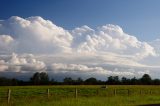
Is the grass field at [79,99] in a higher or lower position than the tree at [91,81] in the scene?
lower

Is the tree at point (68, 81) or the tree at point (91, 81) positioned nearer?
the tree at point (68, 81)

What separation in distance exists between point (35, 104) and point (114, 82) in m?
137

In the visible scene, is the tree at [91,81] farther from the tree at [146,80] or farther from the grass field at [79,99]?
the grass field at [79,99]

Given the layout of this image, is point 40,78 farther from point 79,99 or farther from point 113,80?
point 79,99

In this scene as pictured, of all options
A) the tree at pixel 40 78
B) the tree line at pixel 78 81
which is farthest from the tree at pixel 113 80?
the tree at pixel 40 78

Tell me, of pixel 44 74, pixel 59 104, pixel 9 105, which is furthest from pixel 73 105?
pixel 44 74

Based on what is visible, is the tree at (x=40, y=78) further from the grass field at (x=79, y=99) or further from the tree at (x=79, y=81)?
the grass field at (x=79, y=99)

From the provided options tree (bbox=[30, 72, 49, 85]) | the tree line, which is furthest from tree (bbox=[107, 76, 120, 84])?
tree (bbox=[30, 72, 49, 85])

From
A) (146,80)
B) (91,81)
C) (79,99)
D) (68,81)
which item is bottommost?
(79,99)

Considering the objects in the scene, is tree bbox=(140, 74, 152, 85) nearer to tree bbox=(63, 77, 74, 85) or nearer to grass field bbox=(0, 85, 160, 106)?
tree bbox=(63, 77, 74, 85)

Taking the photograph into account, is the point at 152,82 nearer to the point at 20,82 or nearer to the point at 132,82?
the point at 132,82

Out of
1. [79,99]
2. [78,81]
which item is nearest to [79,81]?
[78,81]

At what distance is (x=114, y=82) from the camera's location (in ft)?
541

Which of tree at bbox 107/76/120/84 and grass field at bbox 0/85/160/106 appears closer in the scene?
grass field at bbox 0/85/160/106
